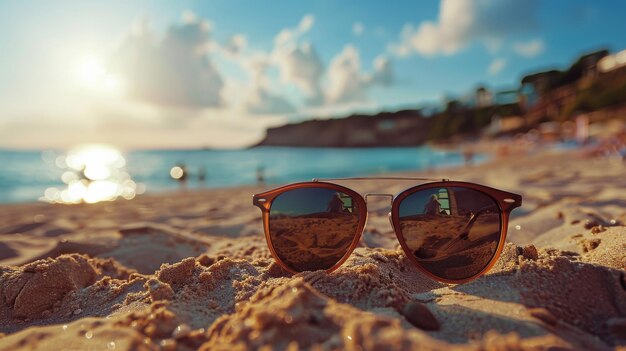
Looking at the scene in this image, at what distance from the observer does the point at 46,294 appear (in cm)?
154

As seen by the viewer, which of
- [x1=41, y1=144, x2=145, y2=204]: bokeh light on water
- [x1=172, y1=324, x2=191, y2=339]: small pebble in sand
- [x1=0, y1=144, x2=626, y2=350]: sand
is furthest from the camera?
[x1=41, y1=144, x2=145, y2=204]: bokeh light on water

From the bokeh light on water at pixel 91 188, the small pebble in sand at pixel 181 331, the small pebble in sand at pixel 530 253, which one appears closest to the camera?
the small pebble in sand at pixel 181 331

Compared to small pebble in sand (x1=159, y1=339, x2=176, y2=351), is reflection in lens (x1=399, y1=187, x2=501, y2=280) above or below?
above

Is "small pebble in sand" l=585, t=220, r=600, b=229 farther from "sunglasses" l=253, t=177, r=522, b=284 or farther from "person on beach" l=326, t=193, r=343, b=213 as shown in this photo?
"person on beach" l=326, t=193, r=343, b=213

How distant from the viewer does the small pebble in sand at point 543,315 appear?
1005mm

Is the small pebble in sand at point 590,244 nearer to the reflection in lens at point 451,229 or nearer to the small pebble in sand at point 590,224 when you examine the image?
the small pebble in sand at point 590,224

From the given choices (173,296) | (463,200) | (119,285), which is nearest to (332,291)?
(173,296)

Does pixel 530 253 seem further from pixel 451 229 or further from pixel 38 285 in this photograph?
pixel 38 285

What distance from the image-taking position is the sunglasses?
149cm

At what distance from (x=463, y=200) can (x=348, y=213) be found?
→ 1.65 ft

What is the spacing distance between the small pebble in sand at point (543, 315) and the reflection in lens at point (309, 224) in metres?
0.74

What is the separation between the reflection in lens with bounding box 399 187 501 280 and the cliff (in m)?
81.1

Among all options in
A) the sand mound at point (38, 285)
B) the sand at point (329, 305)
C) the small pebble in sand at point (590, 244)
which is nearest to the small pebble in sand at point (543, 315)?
the sand at point (329, 305)

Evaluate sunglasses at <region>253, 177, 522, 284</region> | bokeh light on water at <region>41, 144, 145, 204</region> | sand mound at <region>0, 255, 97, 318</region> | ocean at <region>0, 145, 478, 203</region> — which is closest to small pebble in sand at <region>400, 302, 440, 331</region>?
sunglasses at <region>253, 177, 522, 284</region>
